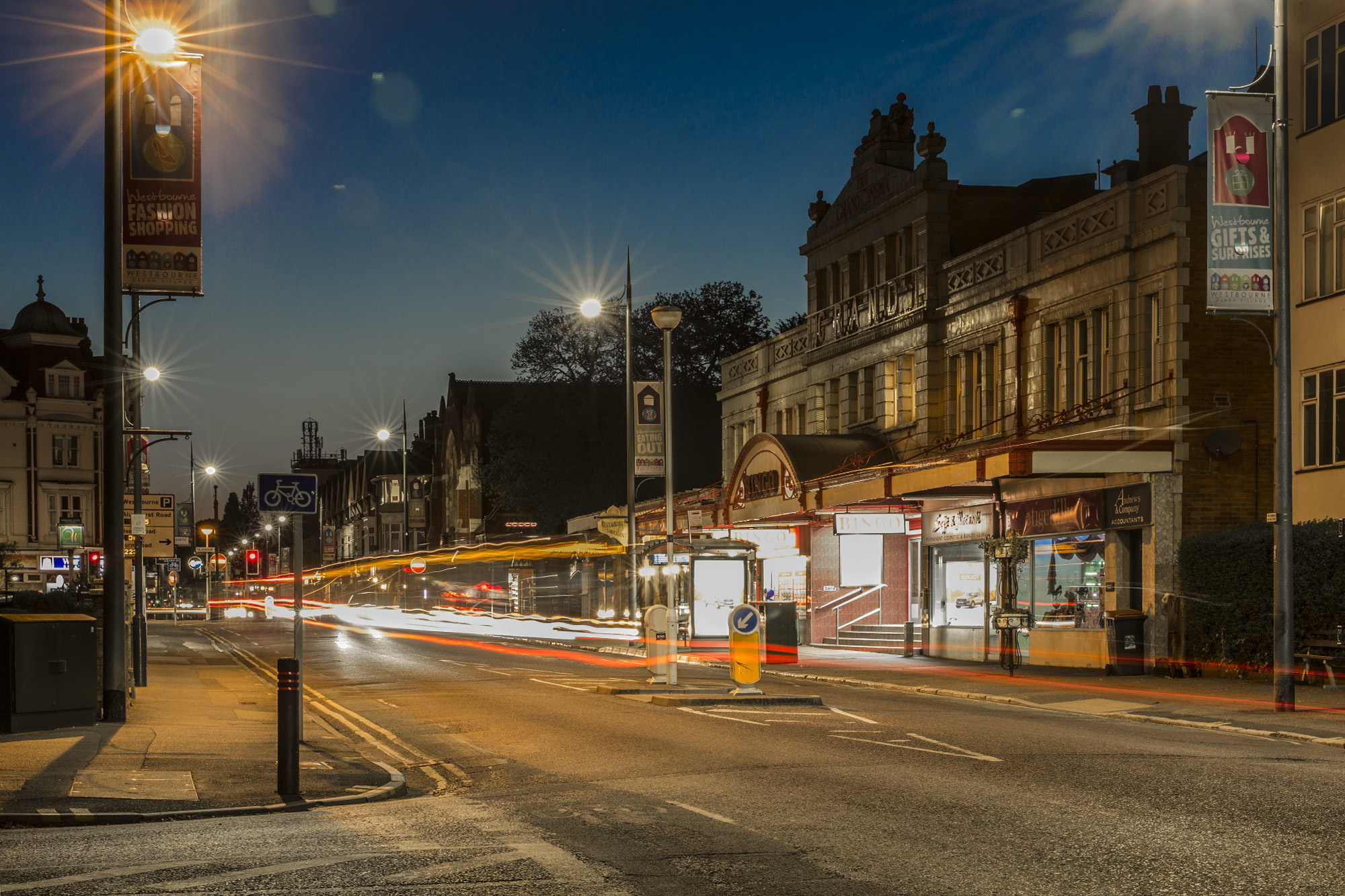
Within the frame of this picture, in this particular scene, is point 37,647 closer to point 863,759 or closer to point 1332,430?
point 863,759

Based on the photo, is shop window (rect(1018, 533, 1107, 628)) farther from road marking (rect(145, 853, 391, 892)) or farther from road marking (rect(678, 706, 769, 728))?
road marking (rect(145, 853, 391, 892))

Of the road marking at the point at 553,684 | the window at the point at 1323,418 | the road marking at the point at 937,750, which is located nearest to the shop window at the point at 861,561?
the road marking at the point at 553,684

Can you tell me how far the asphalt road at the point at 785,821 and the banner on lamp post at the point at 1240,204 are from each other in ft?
19.1

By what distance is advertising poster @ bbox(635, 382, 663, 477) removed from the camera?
2750cm

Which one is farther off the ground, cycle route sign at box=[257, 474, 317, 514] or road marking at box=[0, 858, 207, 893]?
cycle route sign at box=[257, 474, 317, 514]

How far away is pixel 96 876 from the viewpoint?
8094mm

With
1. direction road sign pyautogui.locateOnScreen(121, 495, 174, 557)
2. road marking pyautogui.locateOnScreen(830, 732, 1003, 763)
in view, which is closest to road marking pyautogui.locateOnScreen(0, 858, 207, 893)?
road marking pyautogui.locateOnScreen(830, 732, 1003, 763)

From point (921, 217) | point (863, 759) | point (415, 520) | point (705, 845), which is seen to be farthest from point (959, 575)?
point (415, 520)

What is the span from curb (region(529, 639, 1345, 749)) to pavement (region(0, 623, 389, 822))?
9.40 m

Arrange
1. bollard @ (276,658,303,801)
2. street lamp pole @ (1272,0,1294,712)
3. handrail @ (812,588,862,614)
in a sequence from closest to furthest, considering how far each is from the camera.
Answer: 1. bollard @ (276,658,303,801)
2. street lamp pole @ (1272,0,1294,712)
3. handrail @ (812,588,862,614)

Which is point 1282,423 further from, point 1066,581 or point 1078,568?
point 1066,581

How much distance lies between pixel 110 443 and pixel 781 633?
51.7ft

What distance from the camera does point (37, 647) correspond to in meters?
15.2

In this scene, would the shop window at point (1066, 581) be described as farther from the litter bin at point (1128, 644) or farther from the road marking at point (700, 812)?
the road marking at point (700, 812)
